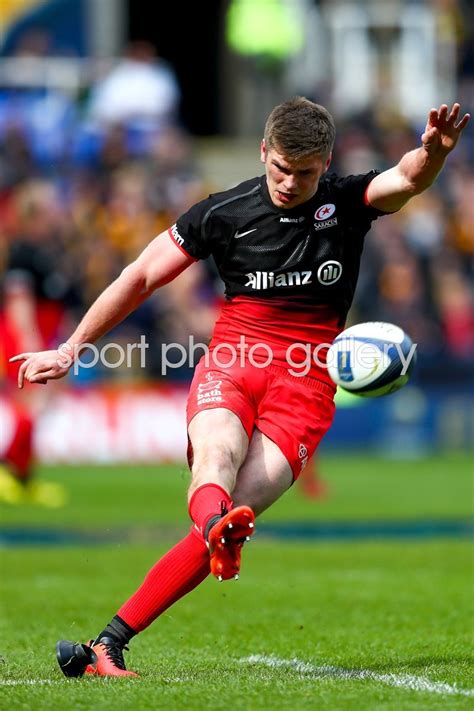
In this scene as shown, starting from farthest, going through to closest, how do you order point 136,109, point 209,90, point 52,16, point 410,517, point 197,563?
point 209,90 < point 52,16 < point 136,109 < point 410,517 < point 197,563

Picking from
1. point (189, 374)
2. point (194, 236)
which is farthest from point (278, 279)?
point (189, 374)

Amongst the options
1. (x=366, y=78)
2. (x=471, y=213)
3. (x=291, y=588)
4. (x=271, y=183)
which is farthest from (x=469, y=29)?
(x=271, y=183)

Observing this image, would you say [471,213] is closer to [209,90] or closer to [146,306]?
[146,306]

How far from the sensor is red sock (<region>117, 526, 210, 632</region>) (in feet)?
19.8

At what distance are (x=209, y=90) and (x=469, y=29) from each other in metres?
5.24

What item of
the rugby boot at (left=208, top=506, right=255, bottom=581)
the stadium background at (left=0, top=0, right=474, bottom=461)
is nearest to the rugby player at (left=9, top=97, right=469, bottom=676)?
the rugby boot at (left=208, top=506, right=255, bottom=581)

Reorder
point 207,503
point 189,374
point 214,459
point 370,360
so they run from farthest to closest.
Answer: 1. point 189,374
2. point 370,360
3. point 214,459
4. point 207,503

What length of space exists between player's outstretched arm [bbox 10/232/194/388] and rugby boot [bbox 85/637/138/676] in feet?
3.77

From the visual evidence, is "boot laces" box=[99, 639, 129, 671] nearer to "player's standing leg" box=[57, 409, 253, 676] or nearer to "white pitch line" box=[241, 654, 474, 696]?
"player's standing leg" box=[57, 409, 253, 676]

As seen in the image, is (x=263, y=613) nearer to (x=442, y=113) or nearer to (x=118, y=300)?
(x=118, y=300)

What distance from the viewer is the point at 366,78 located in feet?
81.9

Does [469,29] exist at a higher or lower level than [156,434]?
higher

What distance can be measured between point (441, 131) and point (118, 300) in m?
1.56

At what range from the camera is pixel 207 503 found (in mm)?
5809
